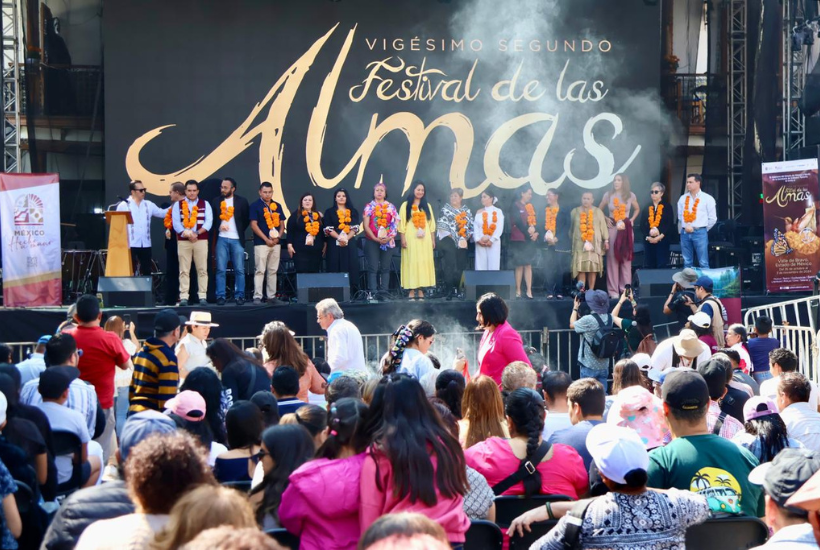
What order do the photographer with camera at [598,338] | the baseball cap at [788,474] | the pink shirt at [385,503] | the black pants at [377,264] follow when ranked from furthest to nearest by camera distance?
1. the black pants at [377,264]
2. the photographer with camera at [598,338]
3. the pink shirt at [385,503]
4. the baseball cap at [788,474]

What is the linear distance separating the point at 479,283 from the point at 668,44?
6.96 metres

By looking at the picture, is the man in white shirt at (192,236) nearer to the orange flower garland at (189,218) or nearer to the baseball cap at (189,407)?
the orange flower garland at (189,218)

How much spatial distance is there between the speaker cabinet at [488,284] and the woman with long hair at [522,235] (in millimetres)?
802

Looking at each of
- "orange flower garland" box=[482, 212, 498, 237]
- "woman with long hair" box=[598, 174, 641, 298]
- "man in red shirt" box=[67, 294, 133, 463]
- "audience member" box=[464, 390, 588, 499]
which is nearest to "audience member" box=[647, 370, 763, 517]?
"audience member" box=[464, 390, 588, 499]

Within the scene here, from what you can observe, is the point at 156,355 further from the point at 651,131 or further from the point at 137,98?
the point at 651,131

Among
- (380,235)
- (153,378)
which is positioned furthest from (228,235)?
(153,378)

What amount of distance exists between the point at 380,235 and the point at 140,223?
3102 millimetres

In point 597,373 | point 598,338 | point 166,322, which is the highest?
point 166,322

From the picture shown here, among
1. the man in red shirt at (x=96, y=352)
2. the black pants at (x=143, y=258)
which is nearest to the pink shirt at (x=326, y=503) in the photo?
the man in red shirt at (x=96, y=352)

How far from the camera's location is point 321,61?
1445 centimetres

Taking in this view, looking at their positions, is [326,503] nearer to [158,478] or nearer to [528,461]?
[158,478]

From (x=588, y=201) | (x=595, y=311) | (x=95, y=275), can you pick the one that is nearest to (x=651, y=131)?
(x=588, y=201)

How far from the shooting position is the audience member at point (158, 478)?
109 inches

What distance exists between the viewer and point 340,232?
12.5 metres
